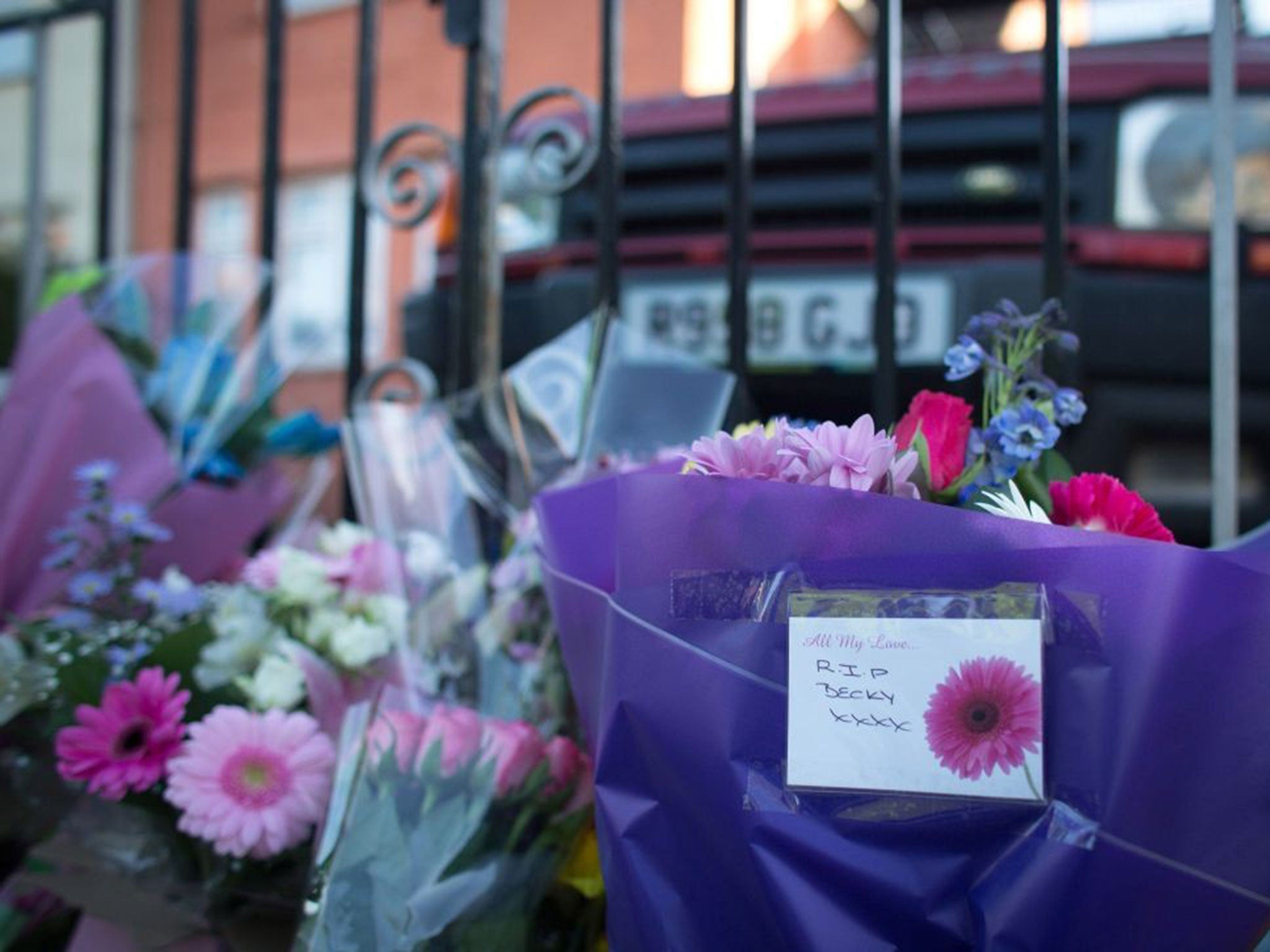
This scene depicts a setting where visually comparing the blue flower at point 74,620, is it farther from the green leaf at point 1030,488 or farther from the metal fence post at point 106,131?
the green leaf at point 1030,488

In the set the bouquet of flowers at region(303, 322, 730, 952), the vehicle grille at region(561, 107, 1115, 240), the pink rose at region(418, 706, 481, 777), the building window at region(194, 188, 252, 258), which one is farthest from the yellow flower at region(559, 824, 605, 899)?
the building window at region(194, 188, 252, 258)

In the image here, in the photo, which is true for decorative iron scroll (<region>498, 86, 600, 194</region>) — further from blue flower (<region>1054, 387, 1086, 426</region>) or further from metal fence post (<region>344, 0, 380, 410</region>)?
blue flower (<region>1054, 387, 1086, 426</region>)

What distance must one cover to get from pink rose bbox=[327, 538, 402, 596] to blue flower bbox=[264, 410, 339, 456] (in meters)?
0.41

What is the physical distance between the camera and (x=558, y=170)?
1.42 meters

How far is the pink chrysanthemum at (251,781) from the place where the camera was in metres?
0.91

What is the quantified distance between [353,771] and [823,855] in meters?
0.38

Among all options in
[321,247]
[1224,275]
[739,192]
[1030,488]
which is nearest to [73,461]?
[739,192]

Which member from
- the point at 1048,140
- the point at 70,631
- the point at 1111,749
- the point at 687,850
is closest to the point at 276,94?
the point at 70,631

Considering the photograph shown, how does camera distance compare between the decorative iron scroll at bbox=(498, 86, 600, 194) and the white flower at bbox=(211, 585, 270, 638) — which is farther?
the decorative iron scroll at bbox=(498, 86, 600, 194)

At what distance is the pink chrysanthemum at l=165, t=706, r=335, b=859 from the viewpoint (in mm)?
908

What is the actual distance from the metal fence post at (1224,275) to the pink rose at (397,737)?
0.72 meters

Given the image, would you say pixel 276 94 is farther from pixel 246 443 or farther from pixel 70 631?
pixel 70 631

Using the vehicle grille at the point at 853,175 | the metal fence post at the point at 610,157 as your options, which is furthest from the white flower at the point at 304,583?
the vehicle grille at the point at 853,175

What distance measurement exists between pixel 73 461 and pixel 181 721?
457 millimetres
